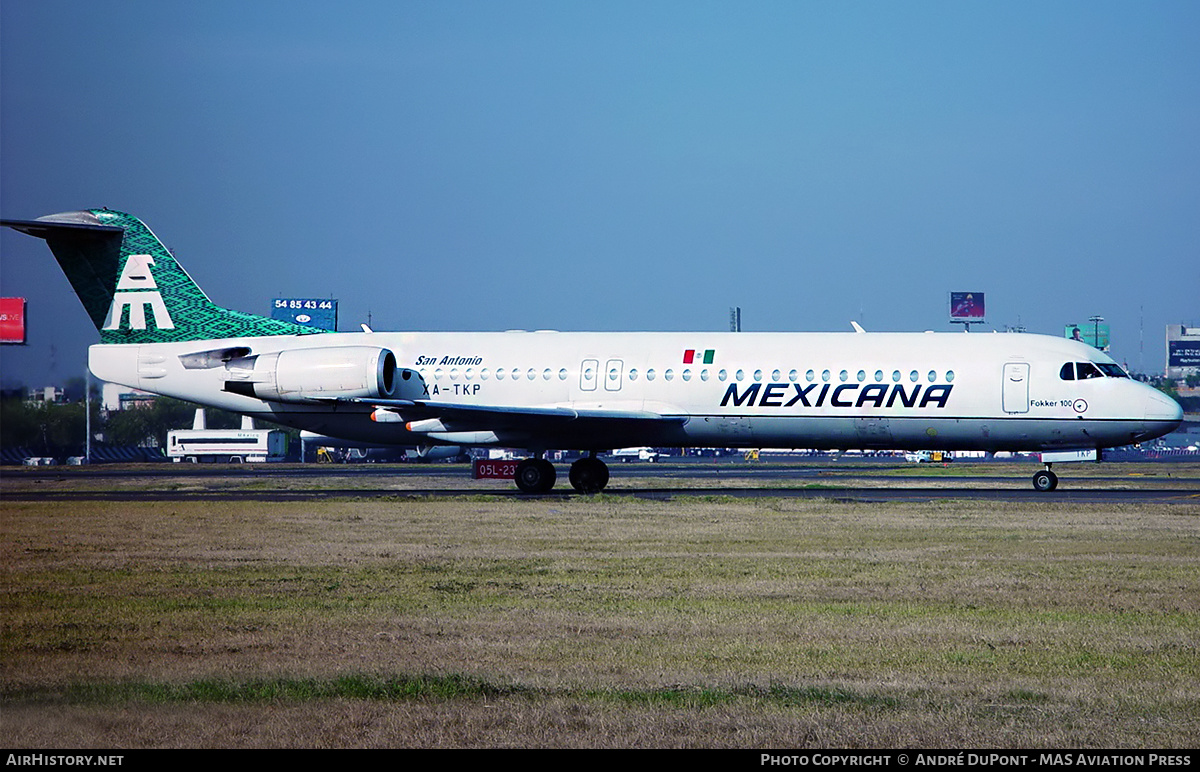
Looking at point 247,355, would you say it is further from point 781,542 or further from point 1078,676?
point 1078,676

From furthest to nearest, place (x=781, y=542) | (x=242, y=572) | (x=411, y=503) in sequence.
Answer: (x=411, y=503) < (x=781, y=542) < (x=242, y=572)

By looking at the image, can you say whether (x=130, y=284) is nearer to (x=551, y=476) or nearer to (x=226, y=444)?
(x=551, y=476)

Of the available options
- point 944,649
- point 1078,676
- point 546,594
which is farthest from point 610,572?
point 1078,676

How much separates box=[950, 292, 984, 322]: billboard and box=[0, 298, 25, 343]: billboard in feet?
470

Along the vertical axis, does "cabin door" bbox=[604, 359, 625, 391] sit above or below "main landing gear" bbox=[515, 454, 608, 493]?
above

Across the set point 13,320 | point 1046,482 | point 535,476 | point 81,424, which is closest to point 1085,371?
point 1046,482

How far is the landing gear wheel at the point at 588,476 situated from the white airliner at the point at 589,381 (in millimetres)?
53

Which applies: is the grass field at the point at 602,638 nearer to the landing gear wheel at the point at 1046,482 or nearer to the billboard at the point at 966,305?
the landing gear wheel at the point at 1046,482

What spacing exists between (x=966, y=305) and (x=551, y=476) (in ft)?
425

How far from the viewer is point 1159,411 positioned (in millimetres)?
31125

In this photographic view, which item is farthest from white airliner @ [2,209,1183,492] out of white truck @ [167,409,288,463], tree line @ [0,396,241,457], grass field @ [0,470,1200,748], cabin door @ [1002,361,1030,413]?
white truck @ [167,409,288,463]

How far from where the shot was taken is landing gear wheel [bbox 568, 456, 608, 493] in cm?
3431

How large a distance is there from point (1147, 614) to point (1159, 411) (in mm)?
20078

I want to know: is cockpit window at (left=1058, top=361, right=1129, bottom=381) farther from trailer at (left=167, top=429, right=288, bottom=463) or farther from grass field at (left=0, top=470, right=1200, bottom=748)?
trailer at (left=167, top=429, right=288, bottom=463)
